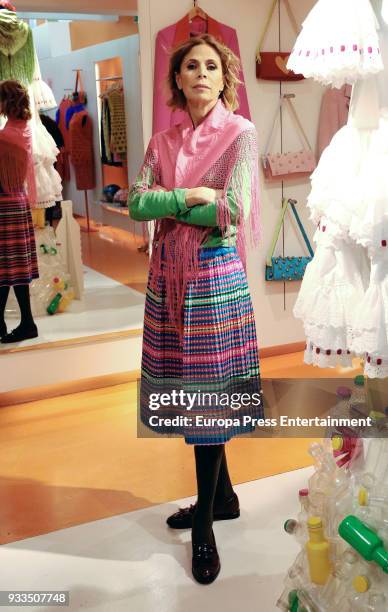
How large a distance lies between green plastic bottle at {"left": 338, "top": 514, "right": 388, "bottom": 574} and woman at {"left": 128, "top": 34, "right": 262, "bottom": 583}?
0.58 metres

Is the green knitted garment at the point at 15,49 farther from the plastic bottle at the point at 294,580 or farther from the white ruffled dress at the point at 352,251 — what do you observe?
the plastic bottle at the point at 294,580

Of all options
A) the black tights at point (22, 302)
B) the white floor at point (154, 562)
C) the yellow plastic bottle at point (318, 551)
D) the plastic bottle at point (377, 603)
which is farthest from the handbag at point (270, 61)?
the plastic bottle at point (377, 603)

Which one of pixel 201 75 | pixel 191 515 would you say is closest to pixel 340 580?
pixel 191 515

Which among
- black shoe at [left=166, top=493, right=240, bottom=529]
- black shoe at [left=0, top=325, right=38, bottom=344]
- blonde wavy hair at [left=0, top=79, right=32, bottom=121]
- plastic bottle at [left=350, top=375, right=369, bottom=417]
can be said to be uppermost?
blonde wavy hair at [left=0, top=79, right=32, bottom=121]

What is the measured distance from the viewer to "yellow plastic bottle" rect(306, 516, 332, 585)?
1.94 m

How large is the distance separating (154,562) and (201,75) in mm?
1507

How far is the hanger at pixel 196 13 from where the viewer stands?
3756 mm

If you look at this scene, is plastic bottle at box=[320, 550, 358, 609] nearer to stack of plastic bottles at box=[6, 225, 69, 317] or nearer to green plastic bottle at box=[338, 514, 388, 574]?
green plastic bottle at box=[338, 514, 388, 574]

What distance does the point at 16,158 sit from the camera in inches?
141

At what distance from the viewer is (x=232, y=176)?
83.7 inches

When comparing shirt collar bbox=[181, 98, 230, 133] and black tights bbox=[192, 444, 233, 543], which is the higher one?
shirt collar bbox=[181, 98, 230, 133]

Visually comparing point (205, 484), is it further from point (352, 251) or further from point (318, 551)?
point (352, 251)

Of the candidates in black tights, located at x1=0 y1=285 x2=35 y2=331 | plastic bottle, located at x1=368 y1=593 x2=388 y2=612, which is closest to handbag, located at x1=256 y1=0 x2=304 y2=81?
black tights, located at x1=0 y1=285 x2=35 y2=331

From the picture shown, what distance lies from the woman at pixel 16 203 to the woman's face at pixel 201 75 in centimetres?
152
